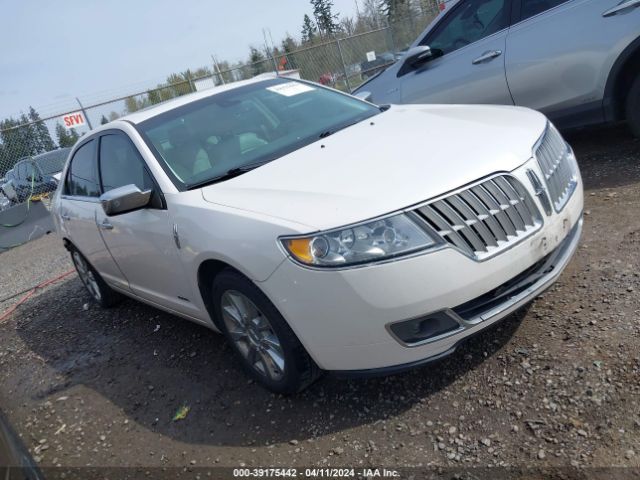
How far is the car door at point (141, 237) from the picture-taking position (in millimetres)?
Result: 3221

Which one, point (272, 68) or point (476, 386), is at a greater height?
point (272, 68)

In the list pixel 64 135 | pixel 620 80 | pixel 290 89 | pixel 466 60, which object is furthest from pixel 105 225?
pixel 64 135

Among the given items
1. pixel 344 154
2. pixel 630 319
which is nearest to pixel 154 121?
pixel 344 154

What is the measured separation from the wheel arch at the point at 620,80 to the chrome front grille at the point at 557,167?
64.2 inches

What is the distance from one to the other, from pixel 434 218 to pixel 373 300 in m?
0.43

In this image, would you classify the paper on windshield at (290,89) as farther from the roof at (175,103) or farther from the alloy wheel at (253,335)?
the alloy wheel at (253,335)

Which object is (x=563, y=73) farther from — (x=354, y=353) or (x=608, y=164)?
(x=354, y=353)

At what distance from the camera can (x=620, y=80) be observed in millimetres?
4398

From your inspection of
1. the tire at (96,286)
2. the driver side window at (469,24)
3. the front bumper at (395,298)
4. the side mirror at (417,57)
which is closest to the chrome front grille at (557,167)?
the front bumper at (395,298)

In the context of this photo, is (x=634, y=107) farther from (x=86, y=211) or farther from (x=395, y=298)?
(x=86, y=211)

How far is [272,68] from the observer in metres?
17.5

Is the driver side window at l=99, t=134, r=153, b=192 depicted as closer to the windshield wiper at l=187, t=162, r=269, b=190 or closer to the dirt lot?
the windshield wiper at l=187, t=162, r=269, b=190

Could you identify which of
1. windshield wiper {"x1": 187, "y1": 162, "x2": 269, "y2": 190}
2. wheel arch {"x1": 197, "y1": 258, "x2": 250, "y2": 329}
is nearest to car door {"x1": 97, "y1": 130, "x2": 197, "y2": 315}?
wheel arch {"x1": 197, "y1": 258, "x2": 250, "y2": 329}

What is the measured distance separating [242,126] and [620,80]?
3.06 meters
